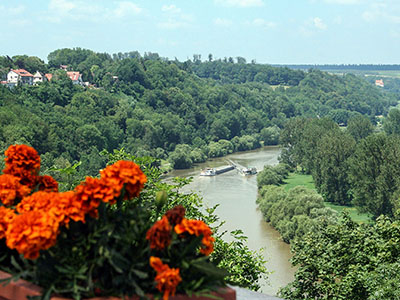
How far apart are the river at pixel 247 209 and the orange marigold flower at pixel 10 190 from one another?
13.2 m

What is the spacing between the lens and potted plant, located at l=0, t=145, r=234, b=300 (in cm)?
308

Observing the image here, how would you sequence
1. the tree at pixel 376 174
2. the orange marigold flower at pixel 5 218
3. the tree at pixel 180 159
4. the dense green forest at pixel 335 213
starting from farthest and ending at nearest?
the tree at pixel 180 159, the tree at pixel 376 174, the dense green forest at pixel 335 213, the orange marigold flower at pixel 5 218

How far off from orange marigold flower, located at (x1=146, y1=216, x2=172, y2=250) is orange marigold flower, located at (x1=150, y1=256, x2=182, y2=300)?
0.10 m

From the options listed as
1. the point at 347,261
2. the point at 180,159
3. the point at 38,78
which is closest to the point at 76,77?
the point at 38,78

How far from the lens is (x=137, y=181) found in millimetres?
3449

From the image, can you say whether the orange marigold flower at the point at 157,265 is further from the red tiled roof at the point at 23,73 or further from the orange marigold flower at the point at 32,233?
the red tiled roof at the point at 23,73

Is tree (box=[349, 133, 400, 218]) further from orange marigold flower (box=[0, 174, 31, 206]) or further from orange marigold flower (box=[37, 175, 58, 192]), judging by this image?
orange marigold flower (box=[0, 174, 31, 206])

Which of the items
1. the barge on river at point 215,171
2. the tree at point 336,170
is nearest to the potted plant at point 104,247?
the tree at point 336,170

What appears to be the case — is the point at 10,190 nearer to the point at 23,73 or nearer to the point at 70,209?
the point at 70,209

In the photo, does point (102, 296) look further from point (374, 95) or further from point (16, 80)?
point (374, 95)

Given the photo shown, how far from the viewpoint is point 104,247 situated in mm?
3160

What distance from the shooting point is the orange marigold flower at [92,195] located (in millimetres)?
3279

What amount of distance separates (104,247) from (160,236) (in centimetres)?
29

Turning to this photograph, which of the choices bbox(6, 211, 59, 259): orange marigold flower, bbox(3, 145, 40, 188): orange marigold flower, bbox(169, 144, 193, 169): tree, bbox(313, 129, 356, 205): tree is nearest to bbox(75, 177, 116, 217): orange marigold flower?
bbox(6, 211, 59, 259): orange marigold flower
